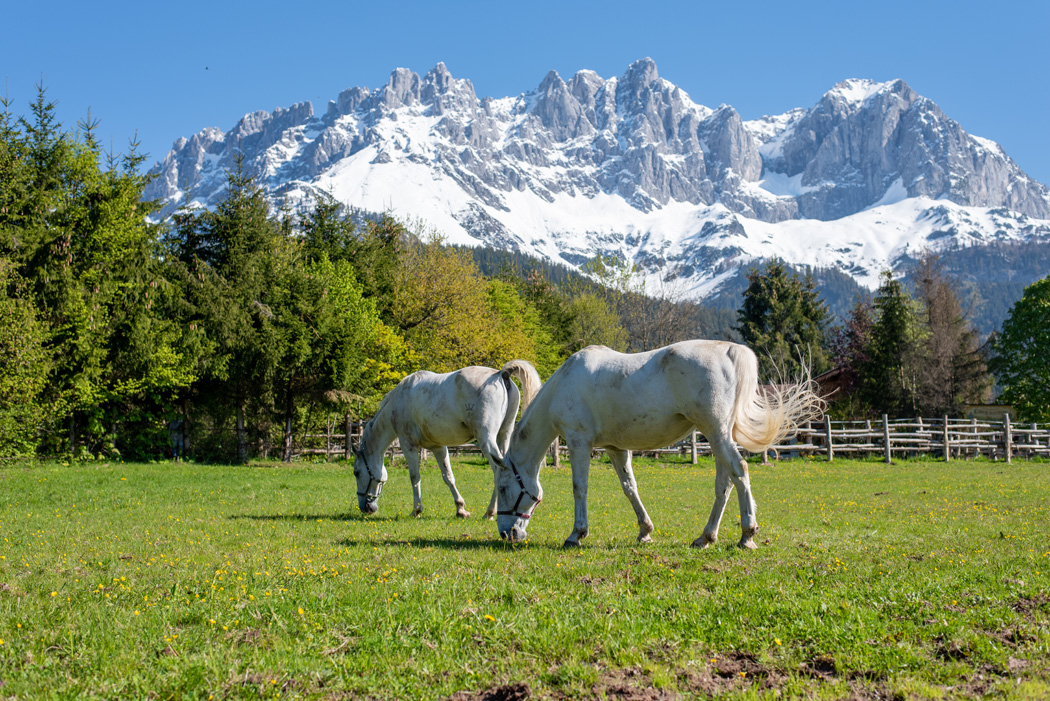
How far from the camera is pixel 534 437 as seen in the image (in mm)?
9594

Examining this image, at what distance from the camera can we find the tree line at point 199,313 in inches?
973

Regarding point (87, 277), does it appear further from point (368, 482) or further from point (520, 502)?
point (520, 502)

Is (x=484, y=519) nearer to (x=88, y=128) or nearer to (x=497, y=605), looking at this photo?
(x=497, y=605)

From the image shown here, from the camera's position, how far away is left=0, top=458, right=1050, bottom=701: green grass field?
14.0ft

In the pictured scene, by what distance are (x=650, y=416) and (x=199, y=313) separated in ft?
84.5

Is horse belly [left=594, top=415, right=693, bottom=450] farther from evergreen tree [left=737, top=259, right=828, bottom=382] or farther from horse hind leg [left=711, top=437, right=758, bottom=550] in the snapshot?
evergreen tree [left=737, top=259, right=828, bottom=382]

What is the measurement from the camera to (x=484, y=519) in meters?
12.0

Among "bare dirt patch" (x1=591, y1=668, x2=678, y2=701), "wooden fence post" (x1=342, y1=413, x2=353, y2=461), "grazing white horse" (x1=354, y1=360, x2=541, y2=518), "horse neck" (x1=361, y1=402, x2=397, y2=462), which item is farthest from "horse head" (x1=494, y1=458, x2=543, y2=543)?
"wooden fence post" (x1=342, y1=413, x2=353, y2=461)

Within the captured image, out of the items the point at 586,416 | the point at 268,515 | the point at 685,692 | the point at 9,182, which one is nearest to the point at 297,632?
the point at 685,692

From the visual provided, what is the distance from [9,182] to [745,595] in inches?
1090

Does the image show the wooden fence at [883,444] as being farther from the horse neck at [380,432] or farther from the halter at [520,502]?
the halter at [520,502]

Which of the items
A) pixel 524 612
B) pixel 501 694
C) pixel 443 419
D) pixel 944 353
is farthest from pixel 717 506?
pixel 944 353

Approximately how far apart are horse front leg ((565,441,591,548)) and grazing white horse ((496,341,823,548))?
12 mm

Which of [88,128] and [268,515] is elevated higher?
[88,128]
